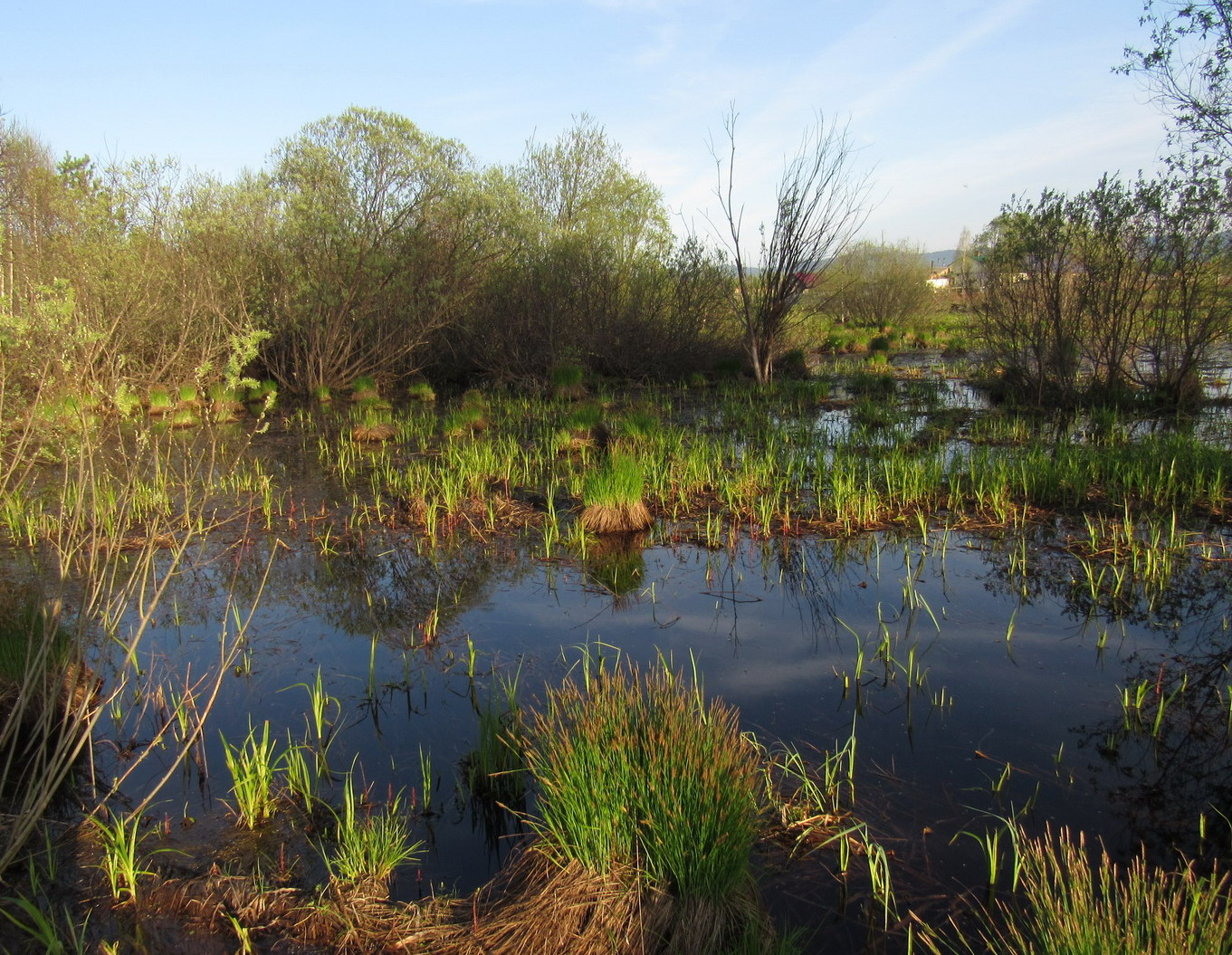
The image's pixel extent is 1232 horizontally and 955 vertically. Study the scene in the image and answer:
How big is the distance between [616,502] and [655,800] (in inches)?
190

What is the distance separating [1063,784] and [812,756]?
41.1 inches

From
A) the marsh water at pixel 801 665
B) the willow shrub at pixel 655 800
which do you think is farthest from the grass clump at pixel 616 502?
the willow shrub at pixel 655 800

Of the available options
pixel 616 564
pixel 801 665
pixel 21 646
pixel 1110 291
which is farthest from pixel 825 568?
pixel 1110 291

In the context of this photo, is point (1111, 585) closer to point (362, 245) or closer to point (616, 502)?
point (616, 502)

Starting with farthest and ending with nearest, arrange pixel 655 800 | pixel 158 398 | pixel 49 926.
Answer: pixel 158 398, pixel 655 800, pixel 49 926

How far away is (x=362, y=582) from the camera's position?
21.2 feet

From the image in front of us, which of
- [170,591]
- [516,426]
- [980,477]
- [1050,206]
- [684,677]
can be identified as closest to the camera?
[684,677]

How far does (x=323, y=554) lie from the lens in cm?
702

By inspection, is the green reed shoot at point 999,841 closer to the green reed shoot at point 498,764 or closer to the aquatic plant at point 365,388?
the green reed shoot at point 498,764

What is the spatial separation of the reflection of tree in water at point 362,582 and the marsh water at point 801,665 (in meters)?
0.03

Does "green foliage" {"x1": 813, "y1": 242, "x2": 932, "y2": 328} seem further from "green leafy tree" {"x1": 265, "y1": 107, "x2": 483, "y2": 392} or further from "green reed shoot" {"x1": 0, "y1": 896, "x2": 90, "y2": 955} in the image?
"green reed shoot" {"x1": 0, "y1": 896, "x2": 90, "y2": 955}

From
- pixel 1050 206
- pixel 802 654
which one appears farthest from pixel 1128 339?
pixel 802 654

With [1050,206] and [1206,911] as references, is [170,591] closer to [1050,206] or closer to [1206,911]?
[1206,911]

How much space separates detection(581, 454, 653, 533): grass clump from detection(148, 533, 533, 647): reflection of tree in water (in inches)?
33.5
